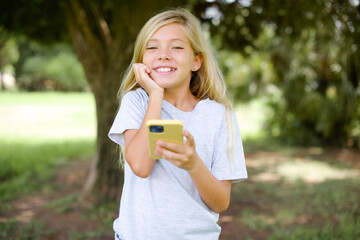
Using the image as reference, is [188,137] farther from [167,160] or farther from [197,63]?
[197,63]

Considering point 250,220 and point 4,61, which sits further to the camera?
point 4,61

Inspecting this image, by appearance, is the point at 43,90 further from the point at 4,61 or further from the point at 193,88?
the point at 193,88

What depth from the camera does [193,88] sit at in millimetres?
1797

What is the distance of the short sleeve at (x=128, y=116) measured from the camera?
55.1 inches

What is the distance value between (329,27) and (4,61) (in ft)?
112

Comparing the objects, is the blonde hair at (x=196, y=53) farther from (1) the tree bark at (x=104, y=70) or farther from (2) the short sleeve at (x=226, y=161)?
(1) the tree bark at (x=104, y=70)

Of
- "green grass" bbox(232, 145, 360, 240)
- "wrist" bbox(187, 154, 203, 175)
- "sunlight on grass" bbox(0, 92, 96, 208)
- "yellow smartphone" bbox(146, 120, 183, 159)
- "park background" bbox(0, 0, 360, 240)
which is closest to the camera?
"yellow smartphone" bbox(146, 120, 183, 159)

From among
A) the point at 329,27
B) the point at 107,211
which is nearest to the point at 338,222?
the point at 329,27

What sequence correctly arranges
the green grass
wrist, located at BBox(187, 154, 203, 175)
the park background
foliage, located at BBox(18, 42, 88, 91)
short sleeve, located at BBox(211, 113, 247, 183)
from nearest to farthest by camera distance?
wrist, located at BBox(187, 154, 203, 175) → short sleeve, located at BBox(211, 113, 247, 183) → the green grass → the park background → foliage, located at BBox(18, 42, 88, 91)

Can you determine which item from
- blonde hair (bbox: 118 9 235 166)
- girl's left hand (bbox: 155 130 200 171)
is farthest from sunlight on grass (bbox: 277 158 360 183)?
girl's left hand (bbox: 155 130 200 171)

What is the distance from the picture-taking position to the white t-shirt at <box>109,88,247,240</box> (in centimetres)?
137

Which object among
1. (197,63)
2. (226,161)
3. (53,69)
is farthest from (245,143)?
(53,69)

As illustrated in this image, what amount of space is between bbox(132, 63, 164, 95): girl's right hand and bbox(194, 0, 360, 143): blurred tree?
8.52 ft

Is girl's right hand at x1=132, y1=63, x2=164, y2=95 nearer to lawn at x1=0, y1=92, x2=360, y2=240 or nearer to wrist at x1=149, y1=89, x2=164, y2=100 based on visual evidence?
wrist at x1=149, y1=89, x2=164, y2=100
